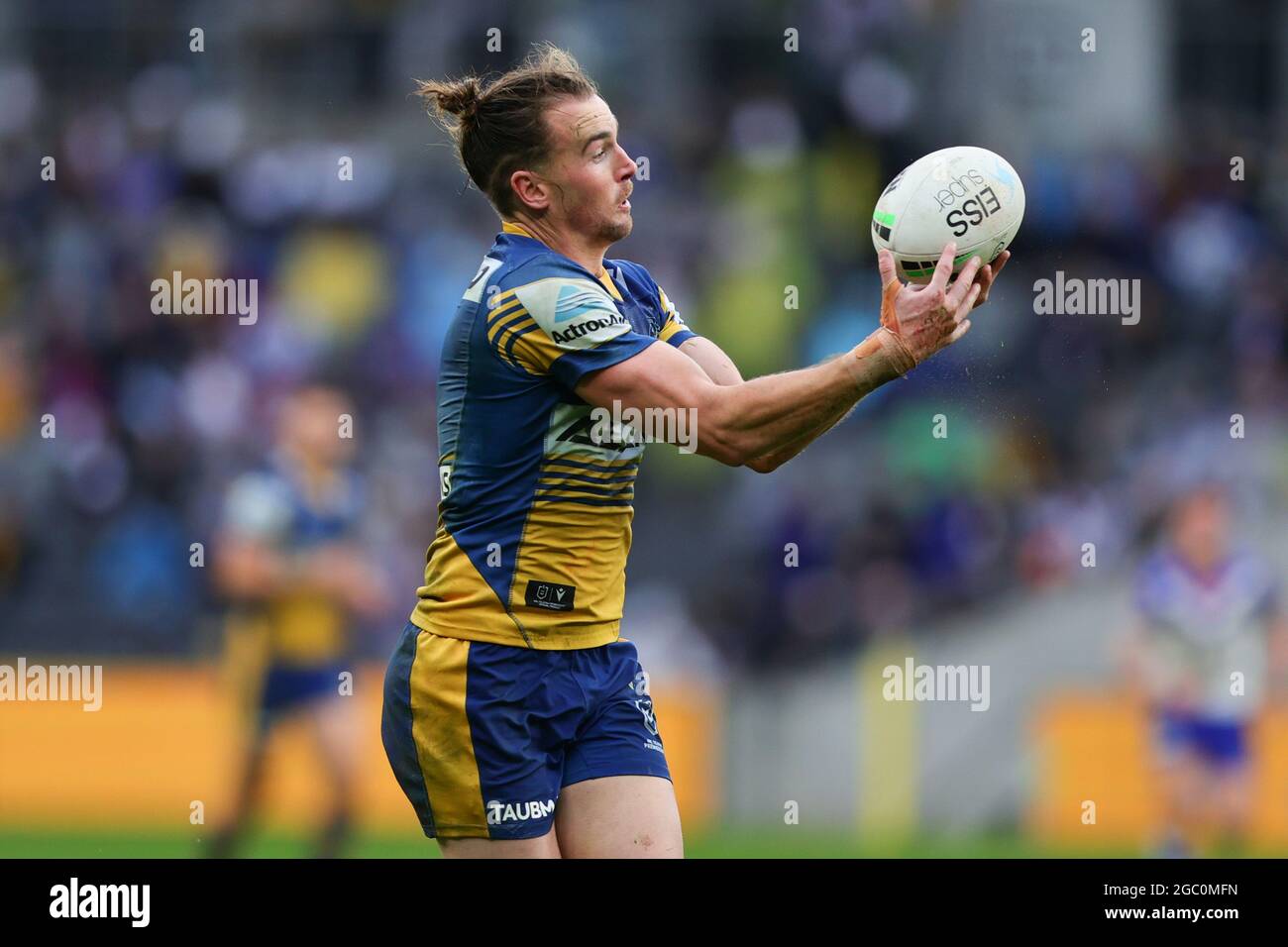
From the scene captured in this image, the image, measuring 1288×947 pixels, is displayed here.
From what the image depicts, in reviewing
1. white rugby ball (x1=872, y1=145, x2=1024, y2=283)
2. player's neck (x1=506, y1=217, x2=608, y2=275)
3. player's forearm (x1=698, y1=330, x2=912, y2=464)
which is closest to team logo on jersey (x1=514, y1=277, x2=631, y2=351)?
player's neck (x1=506, y1=217, x2=608, y2=275)


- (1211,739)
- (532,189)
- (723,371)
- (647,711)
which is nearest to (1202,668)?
(1211,739)

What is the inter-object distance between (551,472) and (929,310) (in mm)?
1048

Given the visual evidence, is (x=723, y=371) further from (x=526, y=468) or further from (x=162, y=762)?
(x=162, y=762)

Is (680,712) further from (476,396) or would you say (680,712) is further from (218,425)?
(476,396)

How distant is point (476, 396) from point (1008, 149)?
36.5 ft

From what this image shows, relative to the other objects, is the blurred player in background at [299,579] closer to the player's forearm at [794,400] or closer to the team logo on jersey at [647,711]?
the team logo on jersey at [647,711]

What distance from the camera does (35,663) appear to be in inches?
536

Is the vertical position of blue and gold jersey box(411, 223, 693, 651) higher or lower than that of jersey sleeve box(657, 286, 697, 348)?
lower

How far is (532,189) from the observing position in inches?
196

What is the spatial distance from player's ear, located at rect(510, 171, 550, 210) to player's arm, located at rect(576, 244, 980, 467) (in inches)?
21.9

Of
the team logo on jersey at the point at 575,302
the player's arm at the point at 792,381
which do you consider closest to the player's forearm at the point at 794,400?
the player's arm at the point at 792,381

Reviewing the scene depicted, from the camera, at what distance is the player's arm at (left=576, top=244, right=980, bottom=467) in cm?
460

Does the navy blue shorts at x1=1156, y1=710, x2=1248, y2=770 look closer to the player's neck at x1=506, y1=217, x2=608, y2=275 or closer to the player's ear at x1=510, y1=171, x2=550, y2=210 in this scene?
the player's neck at x1=506, y1=217, x2=608, y2=275
